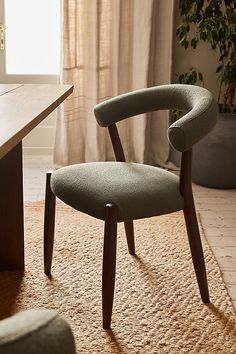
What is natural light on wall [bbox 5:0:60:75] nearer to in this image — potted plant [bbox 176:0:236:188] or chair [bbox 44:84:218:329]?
potted plant [bbox 176:0:236:188]

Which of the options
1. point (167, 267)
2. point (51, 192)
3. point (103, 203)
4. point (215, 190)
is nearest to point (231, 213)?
point (215, 190)

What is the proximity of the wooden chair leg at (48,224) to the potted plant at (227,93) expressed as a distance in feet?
4.64

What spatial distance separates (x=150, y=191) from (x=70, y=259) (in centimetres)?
64

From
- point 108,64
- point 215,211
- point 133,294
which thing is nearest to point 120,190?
point 133,294

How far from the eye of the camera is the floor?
2156 millimetres

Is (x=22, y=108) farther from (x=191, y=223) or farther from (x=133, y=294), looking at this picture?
(x=133, y=294)

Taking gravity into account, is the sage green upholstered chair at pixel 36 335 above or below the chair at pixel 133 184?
above

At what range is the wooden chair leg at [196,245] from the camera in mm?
1729

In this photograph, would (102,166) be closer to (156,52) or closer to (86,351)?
(86,351)

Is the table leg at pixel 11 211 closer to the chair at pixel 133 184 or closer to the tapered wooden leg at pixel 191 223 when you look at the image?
the chair at pixel 133 184

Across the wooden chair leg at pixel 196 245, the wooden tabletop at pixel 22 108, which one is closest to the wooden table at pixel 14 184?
the wooden tabletop at pixel 22 108

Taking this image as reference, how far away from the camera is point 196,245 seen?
5.74ft

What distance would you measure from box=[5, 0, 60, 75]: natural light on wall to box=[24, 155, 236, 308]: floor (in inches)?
25.1

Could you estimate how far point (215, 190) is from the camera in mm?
3146
